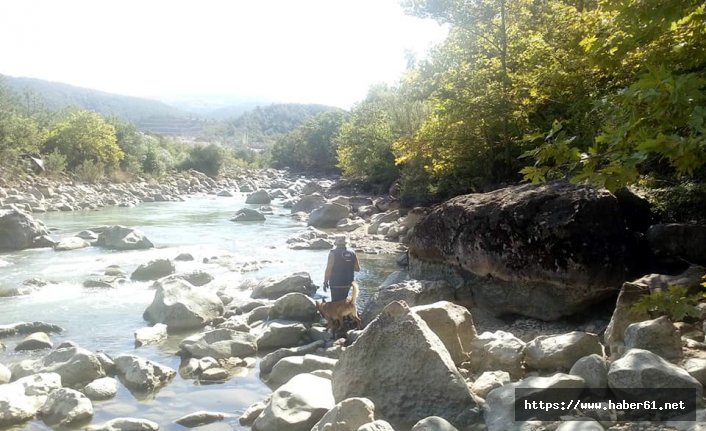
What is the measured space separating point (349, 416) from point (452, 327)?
2.41m

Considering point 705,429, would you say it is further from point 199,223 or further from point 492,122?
point 199,223

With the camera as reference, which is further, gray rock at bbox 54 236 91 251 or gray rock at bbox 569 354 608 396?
gray rock at bbox 54 236 91 251

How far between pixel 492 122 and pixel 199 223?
15419mm

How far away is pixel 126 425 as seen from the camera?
5.83 m

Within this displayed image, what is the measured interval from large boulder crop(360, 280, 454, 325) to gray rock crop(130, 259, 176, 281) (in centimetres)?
683

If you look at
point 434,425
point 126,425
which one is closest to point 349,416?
point 434,425

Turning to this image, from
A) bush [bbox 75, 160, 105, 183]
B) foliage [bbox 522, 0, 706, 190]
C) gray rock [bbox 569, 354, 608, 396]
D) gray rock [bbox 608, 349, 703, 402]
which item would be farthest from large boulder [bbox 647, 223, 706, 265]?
bush [bbox 75, 160, 105, 183]

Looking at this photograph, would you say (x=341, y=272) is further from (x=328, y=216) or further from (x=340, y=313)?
(x=328, y=216)

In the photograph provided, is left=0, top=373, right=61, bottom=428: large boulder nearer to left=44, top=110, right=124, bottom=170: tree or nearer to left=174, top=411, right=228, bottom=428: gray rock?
left=174, top=411, right=228, bottom=428: gray rock

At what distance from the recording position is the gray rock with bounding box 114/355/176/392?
7291mm

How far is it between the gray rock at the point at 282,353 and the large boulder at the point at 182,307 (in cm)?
239

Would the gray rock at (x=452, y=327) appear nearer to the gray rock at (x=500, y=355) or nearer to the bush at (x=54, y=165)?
the gray rock at (x=500, y=355)

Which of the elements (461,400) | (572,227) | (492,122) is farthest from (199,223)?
(461,400)

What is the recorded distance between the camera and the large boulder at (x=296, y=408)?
5578mm
